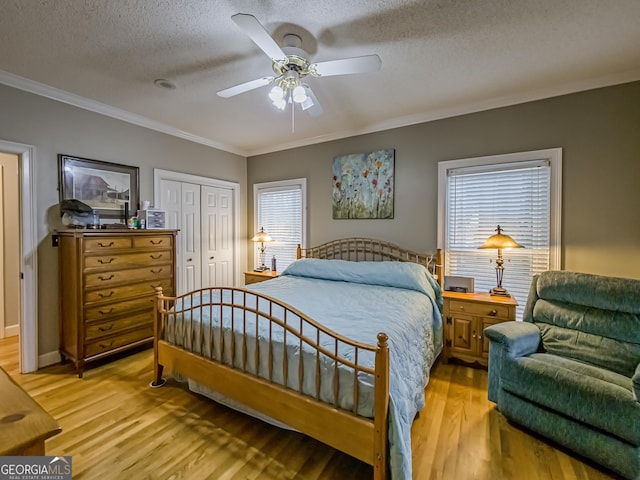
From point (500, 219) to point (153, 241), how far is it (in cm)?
385

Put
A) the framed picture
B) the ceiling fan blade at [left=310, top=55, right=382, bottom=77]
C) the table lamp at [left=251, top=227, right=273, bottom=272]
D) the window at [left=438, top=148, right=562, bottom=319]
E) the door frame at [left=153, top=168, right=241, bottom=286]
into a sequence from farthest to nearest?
the table lamp at [left=251, top=227, right=273, bottom=272], the door frame at [left=153, top=168, right=241, bottom=286], the framed picture, the window at [left=438, top=148, right=562, bottom=319], the ceiling fan blade at [left=310, top=55, right=382, bottom=77]

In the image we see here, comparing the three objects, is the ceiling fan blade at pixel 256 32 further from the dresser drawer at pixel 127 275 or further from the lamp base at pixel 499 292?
the lamp base at pixel 499 292

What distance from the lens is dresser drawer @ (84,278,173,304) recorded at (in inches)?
110

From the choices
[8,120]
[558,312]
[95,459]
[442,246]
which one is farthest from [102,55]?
[558,312]

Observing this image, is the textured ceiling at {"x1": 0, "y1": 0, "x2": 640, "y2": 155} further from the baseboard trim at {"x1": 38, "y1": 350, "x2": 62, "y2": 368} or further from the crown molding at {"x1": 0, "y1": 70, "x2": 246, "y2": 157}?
the baseboard trim at {"x1": 38, "y1": 350, "x2": 62, "y2": 368}

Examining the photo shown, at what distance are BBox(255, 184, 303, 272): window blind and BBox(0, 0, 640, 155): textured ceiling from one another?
1.47m

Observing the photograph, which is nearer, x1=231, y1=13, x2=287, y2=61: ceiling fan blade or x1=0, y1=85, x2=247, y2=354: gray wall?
x1=231, y1=13, x2=287, y2=61: ceiling fan blade

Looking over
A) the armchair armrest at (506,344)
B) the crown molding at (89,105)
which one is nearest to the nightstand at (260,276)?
the crown molding at (89,105)

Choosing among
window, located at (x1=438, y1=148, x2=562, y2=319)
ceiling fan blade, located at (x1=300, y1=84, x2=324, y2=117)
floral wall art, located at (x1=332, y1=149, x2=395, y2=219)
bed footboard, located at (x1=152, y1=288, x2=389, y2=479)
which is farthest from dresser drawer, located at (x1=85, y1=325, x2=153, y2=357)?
window, located at (x1=438, y1=148, x2=562, y2=319)

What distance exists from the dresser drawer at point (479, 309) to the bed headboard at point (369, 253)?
1.28ft

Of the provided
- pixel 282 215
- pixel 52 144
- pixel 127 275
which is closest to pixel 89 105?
pixel 52 144

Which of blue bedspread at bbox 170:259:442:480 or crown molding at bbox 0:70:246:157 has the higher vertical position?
crown molding at bbox 0:70:246:157

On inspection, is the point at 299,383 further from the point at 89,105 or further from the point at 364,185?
the point at 89,105

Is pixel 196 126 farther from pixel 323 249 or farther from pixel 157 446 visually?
pixel 157 446
